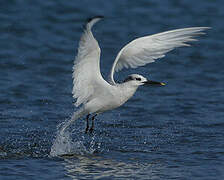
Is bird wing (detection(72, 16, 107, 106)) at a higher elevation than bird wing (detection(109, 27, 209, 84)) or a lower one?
lower

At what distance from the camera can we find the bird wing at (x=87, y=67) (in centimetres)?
960

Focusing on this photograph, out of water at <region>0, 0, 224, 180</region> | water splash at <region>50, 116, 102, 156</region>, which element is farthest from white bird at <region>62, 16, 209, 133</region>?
water at <region>0, 0, 224, 180</region>

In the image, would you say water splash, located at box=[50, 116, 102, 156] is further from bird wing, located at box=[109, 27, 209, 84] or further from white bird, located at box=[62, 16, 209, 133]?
bird wing, located at box=[109, 27, 209, 84]

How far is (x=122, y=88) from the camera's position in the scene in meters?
10.6

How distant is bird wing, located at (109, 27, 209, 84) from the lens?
36.5 feet

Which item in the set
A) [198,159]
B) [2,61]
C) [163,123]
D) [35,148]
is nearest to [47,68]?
[2,61]

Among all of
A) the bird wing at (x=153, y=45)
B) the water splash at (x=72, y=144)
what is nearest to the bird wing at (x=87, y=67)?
the bird wing at (x=153, y=45)

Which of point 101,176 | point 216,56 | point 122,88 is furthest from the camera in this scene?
point 216,56

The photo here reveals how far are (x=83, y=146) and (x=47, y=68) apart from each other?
5776 millimetres

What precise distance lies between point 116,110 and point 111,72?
119 inches

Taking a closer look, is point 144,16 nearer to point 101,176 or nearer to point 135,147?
point 135,147

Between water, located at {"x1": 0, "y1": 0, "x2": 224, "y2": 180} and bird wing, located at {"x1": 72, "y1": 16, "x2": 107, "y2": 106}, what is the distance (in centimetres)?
111

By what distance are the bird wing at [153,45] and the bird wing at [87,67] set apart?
57 centimetres

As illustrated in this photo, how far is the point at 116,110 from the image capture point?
13.9 m
